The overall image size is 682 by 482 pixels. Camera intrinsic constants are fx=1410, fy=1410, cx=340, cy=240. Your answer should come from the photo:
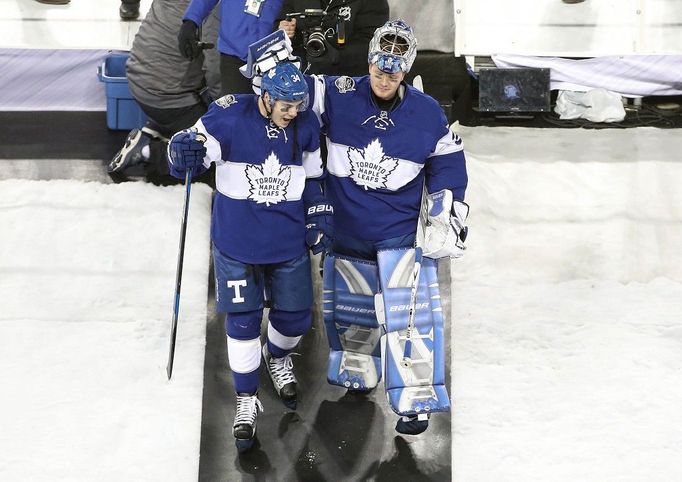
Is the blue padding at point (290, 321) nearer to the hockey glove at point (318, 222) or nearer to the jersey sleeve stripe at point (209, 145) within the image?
the hockey glove at point (318, 222)

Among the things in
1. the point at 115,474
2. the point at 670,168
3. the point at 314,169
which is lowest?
the point at 115,474

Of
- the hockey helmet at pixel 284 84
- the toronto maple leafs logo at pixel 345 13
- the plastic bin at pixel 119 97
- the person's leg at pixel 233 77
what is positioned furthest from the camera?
the plastic bin at pixel 119 97

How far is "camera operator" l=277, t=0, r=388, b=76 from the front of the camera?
597 cm

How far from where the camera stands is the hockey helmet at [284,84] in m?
5.04

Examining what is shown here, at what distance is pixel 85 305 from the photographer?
625 centimetres

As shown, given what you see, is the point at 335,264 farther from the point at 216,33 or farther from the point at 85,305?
the point at 216,33

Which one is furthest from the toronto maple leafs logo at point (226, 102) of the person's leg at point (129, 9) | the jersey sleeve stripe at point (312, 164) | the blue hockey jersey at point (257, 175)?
the person's leg at point (129, 9)

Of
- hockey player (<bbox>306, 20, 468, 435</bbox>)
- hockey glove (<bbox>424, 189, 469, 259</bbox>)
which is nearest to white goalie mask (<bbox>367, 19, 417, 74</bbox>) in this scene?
hockey player (<bbox>306, 20, 468, 435</bbox>)

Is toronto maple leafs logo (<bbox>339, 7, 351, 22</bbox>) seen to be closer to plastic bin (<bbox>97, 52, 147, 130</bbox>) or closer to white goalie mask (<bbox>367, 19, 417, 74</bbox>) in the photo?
white goalie mask (<bbox>367, 19, 417, 74</bbox>)

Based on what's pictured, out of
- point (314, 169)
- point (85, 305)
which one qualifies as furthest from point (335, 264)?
point (85, 305)

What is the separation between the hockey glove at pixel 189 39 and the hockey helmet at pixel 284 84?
1.22 metres

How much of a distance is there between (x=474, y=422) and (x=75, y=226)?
2.19 metres

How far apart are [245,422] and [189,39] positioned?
5.85 feet

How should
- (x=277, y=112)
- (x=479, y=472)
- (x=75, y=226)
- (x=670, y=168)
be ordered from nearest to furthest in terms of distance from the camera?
(x=277, y=112)
(x=479, y=472)
(x=75, y=226)
(x=670, y=168)
